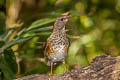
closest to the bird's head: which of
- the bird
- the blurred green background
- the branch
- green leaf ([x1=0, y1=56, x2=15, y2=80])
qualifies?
the bird

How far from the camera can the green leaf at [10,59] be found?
6039 millimetres

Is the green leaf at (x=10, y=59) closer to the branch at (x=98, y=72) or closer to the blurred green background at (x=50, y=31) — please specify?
the blurred green background at (x=50, y=31)

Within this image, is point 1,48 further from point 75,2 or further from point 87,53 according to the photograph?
point 75,2

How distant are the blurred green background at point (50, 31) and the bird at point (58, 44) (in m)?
0.47

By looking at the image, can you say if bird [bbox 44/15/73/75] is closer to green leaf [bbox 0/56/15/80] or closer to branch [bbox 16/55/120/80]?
green leaf [bbox 0/56/15/80]

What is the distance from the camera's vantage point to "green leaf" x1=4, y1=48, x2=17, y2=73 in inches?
238

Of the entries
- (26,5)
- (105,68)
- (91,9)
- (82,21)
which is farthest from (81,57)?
(105,68)

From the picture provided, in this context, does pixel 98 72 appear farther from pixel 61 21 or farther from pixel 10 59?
pixel 10 59

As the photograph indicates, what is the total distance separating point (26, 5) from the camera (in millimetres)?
9148

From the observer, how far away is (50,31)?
722 cm

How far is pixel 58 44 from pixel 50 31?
1.70 m

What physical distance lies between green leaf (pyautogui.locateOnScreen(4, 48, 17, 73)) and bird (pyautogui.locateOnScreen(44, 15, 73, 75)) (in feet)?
1.90

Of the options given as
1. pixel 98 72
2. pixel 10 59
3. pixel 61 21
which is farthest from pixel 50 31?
pixel 98 72

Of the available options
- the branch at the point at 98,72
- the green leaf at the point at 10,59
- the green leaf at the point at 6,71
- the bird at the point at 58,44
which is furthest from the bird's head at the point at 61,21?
the branch at the point at 98,72
